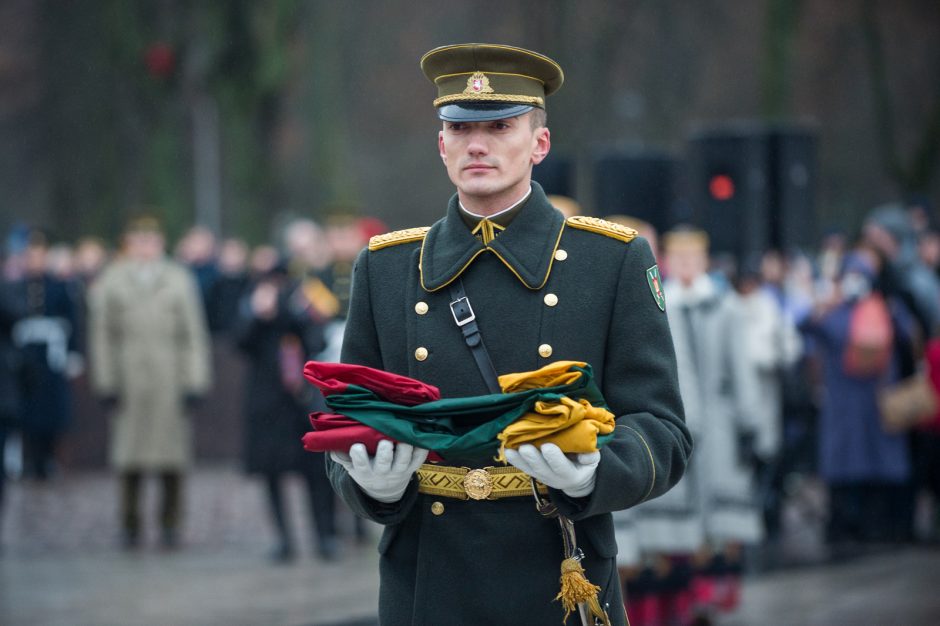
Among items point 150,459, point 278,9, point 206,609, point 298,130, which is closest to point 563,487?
point 206,609

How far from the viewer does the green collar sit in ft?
12.7

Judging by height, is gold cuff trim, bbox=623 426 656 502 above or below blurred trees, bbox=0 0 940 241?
below

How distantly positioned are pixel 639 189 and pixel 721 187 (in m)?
1.72

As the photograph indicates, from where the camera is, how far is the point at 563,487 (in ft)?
11.3

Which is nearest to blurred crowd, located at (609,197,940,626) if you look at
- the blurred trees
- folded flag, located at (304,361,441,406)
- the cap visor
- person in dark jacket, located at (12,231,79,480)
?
the cap visor

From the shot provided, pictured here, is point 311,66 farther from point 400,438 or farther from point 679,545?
point 400,438

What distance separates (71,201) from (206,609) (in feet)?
50.5

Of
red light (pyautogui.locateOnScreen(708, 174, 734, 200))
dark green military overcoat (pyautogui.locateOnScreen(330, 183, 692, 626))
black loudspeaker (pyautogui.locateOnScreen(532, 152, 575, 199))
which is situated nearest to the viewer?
dark green military overcoat (pyautogui.locateOnScreen(330, 183, 692, 626))

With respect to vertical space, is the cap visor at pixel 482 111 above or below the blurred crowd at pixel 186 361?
above

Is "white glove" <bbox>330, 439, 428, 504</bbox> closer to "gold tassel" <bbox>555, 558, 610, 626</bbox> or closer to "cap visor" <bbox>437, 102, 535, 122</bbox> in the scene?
"gold tassel" <bbox>555, 558, 610, 626</bbox>

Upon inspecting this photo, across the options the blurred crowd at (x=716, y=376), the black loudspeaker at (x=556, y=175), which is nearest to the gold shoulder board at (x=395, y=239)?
the blurred crowd at (x=716, y=376)

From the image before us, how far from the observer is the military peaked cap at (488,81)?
3783 millimetres

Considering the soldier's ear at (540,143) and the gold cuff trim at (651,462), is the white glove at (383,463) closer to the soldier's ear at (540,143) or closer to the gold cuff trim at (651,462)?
the gold cuff trim at (651,462)

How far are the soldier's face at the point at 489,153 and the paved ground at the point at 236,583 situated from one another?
5202 millimetres
